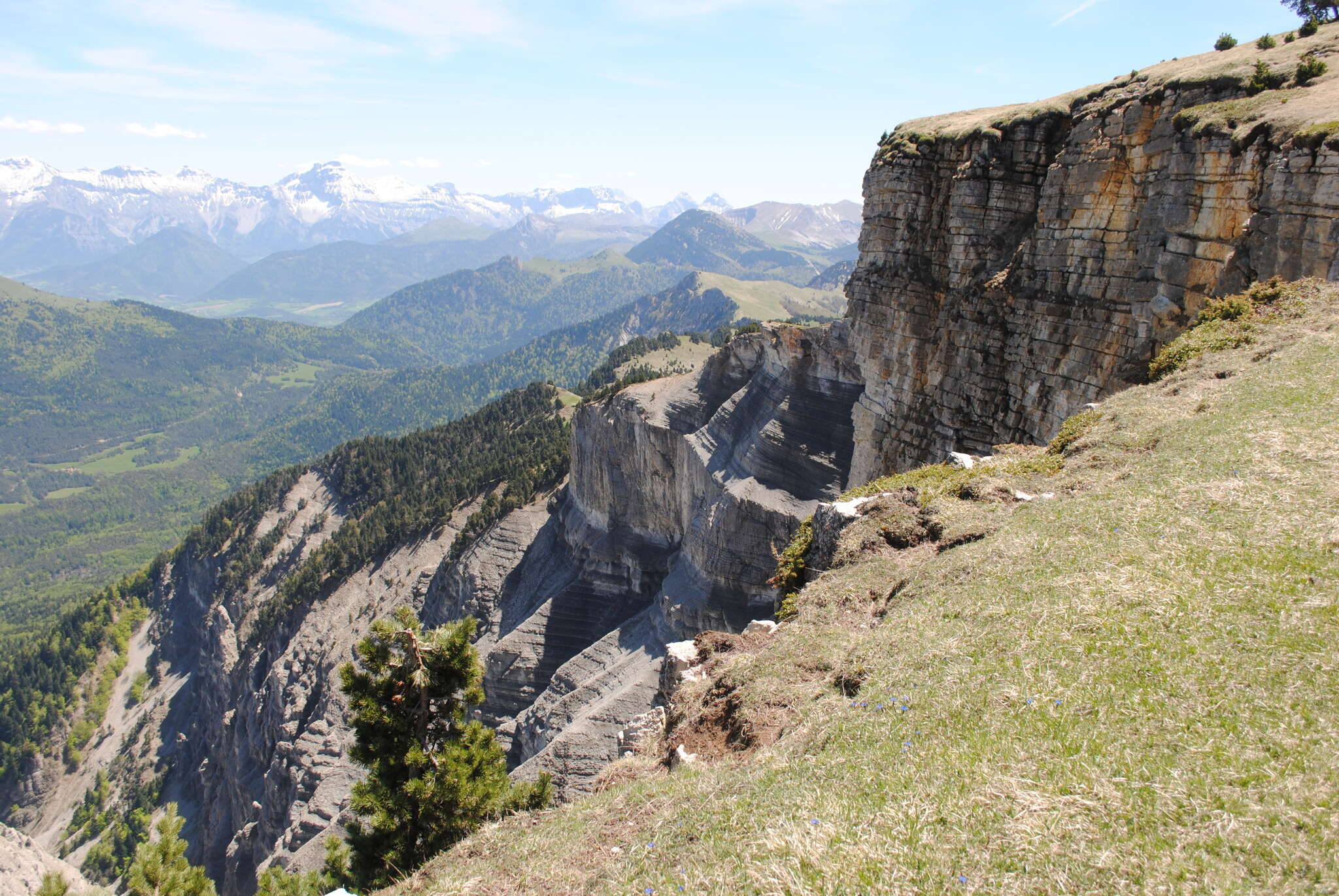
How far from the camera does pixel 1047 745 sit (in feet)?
33.0

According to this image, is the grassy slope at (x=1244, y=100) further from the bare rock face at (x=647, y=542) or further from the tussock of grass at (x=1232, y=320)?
the bare rock face at (x=647, y=542)

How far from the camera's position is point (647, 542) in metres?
65.0

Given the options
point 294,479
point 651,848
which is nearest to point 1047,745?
point 651,848

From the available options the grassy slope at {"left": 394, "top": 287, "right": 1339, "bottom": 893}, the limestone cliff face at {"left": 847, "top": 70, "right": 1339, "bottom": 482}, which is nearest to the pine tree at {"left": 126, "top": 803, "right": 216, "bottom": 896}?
the grassy slope at {"left": 394, "top": 287, "right": 1339, "bottom": 893}

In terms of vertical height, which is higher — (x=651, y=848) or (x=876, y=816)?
(x=876, y=816)

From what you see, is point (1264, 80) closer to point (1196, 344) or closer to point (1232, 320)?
point (1232, 320)

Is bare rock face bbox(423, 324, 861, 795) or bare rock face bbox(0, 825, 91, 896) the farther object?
bare rock face bbox(0, 825, 91, 896)

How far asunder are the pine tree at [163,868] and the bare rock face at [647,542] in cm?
2100

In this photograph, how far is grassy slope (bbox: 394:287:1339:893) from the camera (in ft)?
27.4

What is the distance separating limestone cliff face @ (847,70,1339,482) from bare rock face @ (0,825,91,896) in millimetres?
62745

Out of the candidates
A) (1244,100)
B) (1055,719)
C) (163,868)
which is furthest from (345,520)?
(1055,719)

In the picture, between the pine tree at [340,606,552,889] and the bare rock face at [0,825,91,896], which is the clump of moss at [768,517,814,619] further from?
the bare rock face at [0,825,91,896]

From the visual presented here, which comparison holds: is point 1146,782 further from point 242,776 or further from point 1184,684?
point 242,776

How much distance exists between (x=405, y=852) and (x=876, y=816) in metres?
14.6
